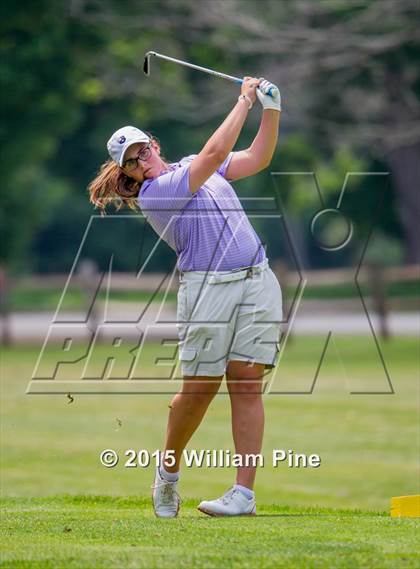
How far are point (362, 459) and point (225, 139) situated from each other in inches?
278

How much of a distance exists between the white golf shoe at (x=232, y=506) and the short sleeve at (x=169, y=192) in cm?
147

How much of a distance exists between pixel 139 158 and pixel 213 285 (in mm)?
744

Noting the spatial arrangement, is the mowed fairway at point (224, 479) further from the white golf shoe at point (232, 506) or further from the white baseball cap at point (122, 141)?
the white baseball cap at point (122, 141)

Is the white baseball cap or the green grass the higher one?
the white baseball cap

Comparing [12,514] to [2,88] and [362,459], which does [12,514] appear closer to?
[362,459]

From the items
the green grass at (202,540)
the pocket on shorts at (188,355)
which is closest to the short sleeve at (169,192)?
the pocket on shorts at (188,355)

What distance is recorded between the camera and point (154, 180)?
728 cm

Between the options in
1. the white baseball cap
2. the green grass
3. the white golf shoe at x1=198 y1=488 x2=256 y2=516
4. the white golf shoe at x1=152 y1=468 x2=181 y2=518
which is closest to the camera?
the green grass

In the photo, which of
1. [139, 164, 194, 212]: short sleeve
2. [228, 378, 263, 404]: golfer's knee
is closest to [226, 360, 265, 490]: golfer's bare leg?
[228, 378, 263, 404]: golfer's knee

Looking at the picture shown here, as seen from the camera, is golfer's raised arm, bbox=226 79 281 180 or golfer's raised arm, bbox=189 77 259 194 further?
golfer's raised arm, bbox=226 79 281 180

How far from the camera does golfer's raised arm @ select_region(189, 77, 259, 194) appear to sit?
6984 millimetres

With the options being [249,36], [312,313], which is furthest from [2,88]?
[312,313]

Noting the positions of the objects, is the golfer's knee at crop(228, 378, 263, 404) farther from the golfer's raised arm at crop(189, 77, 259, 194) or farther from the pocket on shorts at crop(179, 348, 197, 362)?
the golfer's raised arm at crop(189, 77, 259, 194)

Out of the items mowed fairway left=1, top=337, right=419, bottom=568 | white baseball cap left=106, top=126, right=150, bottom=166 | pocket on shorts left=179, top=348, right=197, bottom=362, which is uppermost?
white baseball cap left=106, top=126, right=150, bottom=166
